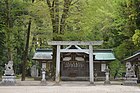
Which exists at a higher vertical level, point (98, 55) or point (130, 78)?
point (98, 55)

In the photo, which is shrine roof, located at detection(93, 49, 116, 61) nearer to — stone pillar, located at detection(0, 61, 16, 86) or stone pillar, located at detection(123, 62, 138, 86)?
stone pillar, located at detection(123, 62, 138, 86)

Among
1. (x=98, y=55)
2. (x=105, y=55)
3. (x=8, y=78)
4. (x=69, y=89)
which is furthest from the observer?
(x=98, y=55)

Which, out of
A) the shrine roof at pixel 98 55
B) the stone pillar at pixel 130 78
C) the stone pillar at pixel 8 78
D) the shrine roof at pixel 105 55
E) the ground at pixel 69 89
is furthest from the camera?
the shrine roof at pixel 105 55

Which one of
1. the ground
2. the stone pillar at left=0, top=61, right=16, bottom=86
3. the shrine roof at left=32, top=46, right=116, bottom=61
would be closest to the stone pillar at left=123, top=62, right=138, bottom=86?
the ground

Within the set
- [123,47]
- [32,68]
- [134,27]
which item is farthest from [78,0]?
[32,68]

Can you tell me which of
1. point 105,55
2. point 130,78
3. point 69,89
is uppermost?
point 105,55

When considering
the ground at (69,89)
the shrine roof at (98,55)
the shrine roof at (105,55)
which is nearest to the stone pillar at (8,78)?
the ground at (69,89)

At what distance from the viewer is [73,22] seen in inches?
897

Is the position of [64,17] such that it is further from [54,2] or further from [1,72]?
[1,72]

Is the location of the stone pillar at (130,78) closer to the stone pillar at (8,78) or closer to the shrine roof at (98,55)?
the shrine roof at (98,55)

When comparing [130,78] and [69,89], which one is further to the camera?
[130,78]

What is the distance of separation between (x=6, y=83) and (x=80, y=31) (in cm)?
820

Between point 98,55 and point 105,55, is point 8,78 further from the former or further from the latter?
point 105,55

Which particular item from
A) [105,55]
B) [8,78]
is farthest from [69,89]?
[105,55]
